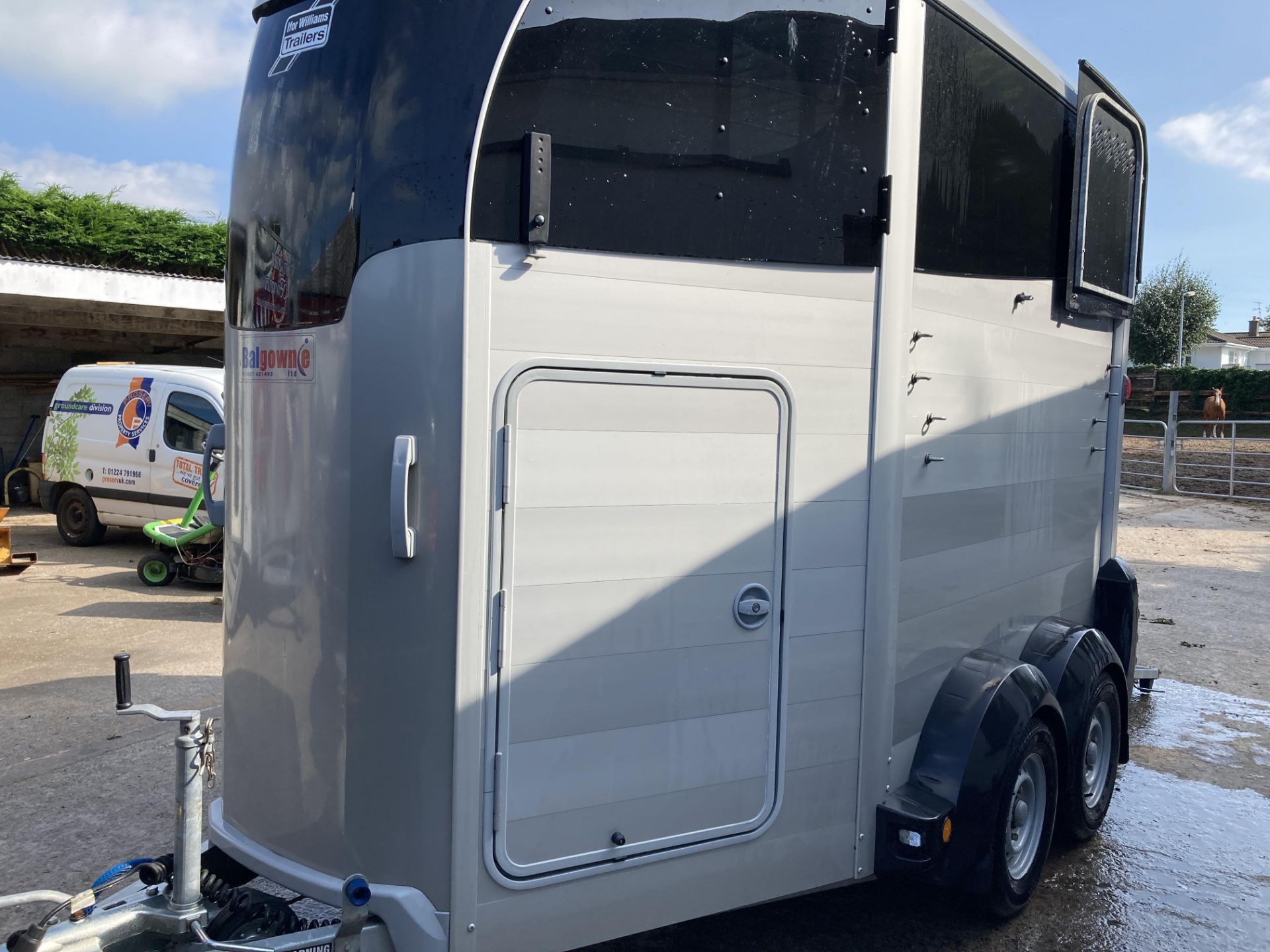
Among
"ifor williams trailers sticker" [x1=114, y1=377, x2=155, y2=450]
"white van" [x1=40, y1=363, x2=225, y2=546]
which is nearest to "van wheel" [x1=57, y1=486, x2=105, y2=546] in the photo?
"white van" [x1=40, y1=363, x2=225, y2=546]

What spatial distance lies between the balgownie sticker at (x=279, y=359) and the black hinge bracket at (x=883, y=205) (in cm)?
175

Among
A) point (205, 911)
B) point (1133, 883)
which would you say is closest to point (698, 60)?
point (205, 911)

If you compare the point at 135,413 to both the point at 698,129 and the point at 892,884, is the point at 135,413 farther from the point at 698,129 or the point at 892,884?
the point at 698,129

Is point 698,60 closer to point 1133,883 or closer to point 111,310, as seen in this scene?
point 1133,883

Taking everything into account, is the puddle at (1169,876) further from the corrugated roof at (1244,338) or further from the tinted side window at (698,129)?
the corrugated roof at (1244,338)

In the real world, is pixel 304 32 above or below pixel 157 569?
above

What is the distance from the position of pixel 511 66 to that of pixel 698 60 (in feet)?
1.84

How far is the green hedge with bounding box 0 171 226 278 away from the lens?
14.6 metres

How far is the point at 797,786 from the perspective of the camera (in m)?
3.01

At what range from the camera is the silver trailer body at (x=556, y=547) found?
2498 millimetres

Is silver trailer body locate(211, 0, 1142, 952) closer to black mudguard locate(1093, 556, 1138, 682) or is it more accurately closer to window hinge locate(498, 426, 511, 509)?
window hinge locate(498, 426, 511, 509)

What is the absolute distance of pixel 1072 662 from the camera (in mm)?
4203

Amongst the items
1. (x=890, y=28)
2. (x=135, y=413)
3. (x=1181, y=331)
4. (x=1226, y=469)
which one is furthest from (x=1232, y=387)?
(x=890, y=28)

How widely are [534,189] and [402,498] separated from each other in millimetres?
843
